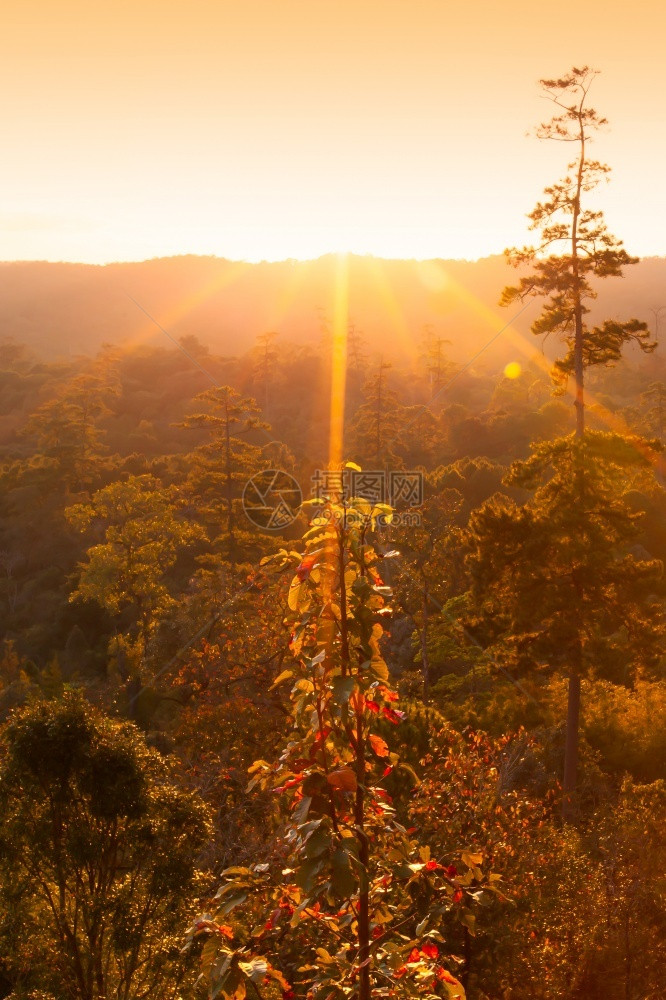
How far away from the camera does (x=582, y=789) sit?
18.0 m

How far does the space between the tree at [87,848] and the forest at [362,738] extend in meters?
0.03

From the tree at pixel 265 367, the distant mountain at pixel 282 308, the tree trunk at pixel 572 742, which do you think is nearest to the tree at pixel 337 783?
the tree trunk at pixel 572 742

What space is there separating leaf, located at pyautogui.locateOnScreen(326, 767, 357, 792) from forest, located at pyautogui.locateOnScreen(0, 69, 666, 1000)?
0.05ft

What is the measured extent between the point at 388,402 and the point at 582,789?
35250 mm

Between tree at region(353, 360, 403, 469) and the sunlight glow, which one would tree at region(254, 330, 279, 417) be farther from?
tree at region(353, 360, 403, 469)

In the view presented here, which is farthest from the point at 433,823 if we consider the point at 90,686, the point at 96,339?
the point at 96,339

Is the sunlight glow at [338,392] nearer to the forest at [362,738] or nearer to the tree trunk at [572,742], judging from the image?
the forest at [362,738]

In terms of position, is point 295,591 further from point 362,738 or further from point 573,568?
point 573,568

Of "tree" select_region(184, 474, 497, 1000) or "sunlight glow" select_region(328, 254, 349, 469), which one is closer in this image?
"tree" select_region(184, 474, 497, 1000)

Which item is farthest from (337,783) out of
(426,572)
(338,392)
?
(338,392)

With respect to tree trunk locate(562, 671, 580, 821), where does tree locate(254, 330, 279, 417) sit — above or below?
above

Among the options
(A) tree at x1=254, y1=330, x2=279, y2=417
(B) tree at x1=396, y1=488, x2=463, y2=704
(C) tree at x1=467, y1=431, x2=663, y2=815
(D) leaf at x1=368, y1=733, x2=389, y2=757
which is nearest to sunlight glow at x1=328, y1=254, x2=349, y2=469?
(A) tree at x1=254, y1=330, x2=279, y2=417

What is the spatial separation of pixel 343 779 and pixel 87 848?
566 centimetres

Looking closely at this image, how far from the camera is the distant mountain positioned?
485 ft
